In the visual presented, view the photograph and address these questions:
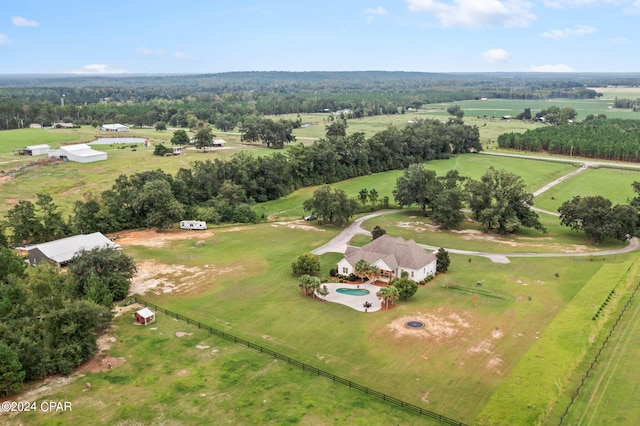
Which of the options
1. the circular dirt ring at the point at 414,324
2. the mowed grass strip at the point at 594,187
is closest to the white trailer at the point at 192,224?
the circular dirt ring at the point at 414,324

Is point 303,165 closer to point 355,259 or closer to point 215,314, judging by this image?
point 355,259

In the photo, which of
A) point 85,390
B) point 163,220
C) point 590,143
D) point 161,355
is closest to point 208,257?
point 163,220

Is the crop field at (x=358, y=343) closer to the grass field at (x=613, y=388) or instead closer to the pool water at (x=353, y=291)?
the grass field at (x=613, y=388)

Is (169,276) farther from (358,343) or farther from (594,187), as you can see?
(594,187)

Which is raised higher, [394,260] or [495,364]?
[394,260]

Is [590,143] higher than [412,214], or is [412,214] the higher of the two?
[590,143]

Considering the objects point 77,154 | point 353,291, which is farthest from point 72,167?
point 353,291
